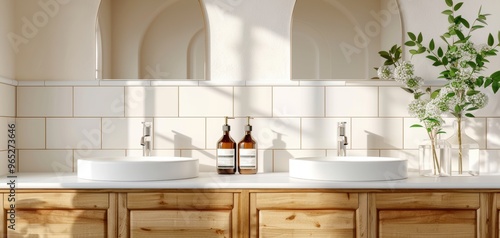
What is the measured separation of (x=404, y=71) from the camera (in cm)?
225

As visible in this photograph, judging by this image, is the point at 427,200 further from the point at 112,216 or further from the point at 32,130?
the point at 32,130

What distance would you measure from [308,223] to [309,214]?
3 cm

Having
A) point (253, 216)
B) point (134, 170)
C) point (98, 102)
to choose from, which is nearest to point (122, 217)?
point (134, 170)

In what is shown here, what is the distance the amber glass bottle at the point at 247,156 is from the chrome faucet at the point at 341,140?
0.36 m

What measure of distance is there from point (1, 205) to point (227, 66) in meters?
1.07

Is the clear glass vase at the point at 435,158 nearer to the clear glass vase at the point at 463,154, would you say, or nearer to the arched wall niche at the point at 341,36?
the clear glass vase at the point at 463,154

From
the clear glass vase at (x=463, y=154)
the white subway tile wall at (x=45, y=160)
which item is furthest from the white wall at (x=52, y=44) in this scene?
the clear glass vase at (x=463, y=154)

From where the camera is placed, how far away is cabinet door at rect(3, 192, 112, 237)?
1.89 meters

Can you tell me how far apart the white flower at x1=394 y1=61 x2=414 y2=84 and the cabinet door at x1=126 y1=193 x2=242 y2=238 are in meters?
0.91

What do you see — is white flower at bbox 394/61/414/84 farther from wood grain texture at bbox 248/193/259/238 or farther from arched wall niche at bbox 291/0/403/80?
wood grain texture at bbox 248/193/259/238

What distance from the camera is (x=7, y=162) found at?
2.31 metres

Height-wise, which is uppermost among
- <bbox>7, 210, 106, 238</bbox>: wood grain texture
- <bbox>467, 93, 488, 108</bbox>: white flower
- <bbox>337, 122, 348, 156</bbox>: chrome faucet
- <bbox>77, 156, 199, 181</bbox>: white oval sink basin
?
<bbox>467, 93, 488, 108</bbox>: white flower

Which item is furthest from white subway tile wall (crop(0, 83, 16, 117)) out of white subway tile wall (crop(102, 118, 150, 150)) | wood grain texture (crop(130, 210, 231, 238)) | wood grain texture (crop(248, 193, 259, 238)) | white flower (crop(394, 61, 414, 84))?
white flower (crop(394, 61, 414, 84))

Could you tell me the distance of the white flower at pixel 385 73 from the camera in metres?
2.35
